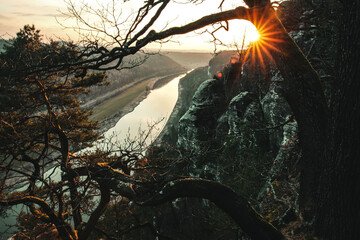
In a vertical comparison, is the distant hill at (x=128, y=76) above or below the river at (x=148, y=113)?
above

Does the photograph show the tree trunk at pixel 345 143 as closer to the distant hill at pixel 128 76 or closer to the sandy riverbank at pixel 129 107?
the sandy riverbank at pixel 129 107

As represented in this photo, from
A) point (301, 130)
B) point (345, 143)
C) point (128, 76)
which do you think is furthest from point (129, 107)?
point (345, 143)

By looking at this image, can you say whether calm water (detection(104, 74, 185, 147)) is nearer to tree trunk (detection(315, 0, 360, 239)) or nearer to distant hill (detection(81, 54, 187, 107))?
distant hill (detection(81, 54, 187, 107))

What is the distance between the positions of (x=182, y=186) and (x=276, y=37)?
8.86ft

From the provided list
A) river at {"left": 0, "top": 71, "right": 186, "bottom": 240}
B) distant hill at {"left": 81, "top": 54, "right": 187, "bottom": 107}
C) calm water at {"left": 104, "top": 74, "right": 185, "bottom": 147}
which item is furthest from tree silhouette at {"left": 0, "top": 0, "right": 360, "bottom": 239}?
distant hill at {"left": 81, "top": 54, "right": 187, "bottom": 107}

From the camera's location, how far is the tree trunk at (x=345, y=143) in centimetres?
214

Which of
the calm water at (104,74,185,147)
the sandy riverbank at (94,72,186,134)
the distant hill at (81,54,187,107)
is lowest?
the calm water at (104,74,185,147)

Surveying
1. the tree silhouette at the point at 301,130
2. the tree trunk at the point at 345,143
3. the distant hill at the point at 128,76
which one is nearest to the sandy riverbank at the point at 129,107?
the distant hill at the point at 128,76

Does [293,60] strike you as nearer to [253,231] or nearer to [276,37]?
[276,37]

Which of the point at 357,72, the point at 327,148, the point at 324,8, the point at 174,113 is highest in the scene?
the point at 324,8

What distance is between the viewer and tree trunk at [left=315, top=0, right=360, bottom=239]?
214cm

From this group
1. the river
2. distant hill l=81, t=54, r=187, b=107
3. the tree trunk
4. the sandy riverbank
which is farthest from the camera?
distant hill l=81, t=54, r=187, b=107

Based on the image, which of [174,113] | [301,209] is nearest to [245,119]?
[301,209]

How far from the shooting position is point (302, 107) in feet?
11.1
